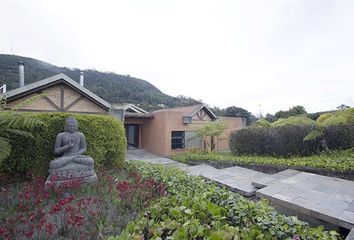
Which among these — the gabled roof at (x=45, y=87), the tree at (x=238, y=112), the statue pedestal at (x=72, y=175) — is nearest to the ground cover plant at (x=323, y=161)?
the statue pedestal at (x=72, y=175)

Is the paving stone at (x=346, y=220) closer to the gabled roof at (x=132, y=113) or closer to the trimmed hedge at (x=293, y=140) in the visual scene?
the trimmed hedge at (x=293, y=140)

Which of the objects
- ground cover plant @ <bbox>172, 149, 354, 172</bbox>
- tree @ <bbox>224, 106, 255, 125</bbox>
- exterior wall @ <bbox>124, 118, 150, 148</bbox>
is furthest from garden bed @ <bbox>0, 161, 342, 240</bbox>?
tree @ <bbox>224, 106, 255, 125</bbox>

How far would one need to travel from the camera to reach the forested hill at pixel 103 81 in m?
29.9

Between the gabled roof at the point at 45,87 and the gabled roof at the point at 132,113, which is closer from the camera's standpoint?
the gabled roof at the point at 45,87

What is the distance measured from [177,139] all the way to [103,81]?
30276mm

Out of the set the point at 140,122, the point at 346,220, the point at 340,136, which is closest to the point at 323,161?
the point at 340,136

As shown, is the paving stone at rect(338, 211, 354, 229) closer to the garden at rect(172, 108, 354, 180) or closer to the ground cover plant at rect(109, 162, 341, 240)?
the ground cover plant at rect(109, 162, 341, 240)

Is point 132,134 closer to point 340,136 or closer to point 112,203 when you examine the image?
point 112,203

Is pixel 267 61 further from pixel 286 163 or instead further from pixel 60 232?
pixel 60 232

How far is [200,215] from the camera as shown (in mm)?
2410

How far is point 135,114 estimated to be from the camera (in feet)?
52.7

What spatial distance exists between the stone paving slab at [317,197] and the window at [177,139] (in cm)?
1061

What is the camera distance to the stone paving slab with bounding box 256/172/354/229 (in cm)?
374

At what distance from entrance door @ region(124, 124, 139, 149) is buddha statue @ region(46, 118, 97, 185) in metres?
12.0
